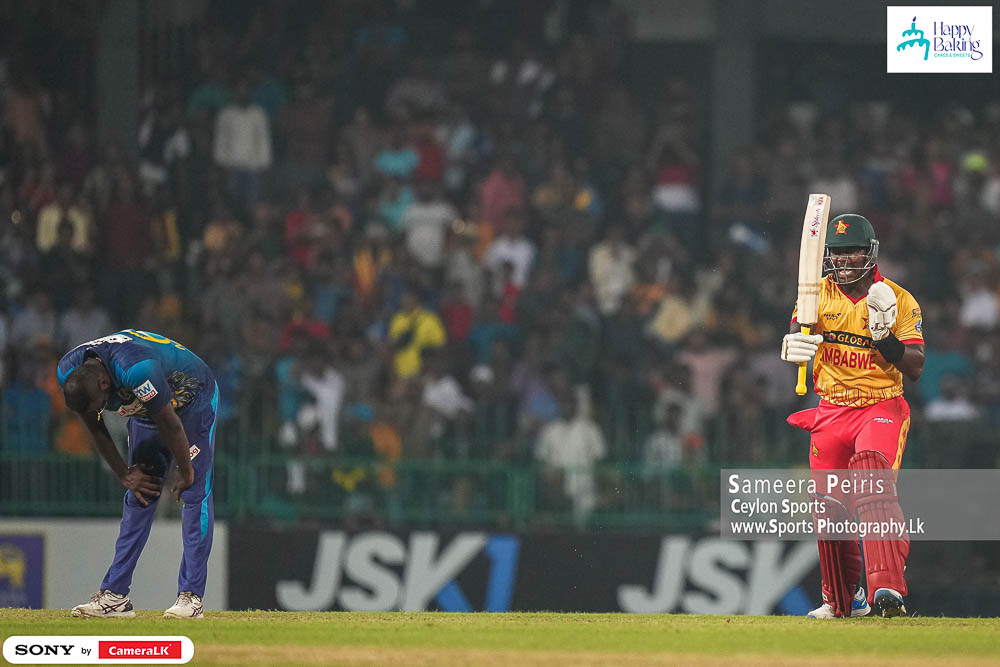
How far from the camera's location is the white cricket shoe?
881 cm

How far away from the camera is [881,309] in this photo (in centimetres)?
854

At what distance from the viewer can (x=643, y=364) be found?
50.5 feet

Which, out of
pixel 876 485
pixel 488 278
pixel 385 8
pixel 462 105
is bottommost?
pixel 876 485

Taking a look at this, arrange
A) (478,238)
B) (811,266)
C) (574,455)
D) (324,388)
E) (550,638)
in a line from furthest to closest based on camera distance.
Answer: (478,238)
(324,388)
(574,455)
(811,266)
(550,638)

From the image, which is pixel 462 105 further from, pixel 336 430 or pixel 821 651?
pixel 821 651

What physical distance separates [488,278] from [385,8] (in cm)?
451

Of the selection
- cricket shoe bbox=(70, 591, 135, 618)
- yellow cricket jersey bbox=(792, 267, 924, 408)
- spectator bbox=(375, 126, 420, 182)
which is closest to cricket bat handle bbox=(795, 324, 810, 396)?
yellow cricket jersey bbox=(792, 267, 924, 408)

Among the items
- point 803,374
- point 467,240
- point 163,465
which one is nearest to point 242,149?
point 467,240

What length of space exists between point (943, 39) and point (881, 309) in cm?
793

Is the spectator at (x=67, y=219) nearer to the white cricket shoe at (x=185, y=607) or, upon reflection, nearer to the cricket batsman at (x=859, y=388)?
the white cricket shoe at (x=185, y=607)

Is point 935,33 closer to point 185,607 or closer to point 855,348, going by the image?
point 855,348

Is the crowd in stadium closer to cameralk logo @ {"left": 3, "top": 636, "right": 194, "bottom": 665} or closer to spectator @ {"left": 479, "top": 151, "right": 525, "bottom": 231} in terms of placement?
spectator @ {"left": 479, "top": 151, "right": 525, "bottom": 231}

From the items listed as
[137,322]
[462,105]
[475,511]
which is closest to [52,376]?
[137,322]

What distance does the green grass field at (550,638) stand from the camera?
736cm
